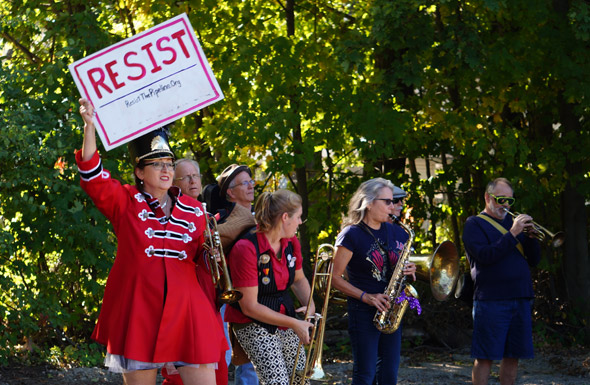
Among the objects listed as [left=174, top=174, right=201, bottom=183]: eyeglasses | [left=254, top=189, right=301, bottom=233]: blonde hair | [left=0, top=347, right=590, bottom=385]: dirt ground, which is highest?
[left=174, top=174, right=201, bottom=183]: eyeglasses

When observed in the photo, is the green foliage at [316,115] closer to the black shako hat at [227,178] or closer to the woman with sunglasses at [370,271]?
the black shako hat at [227,178]

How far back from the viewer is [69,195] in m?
7.31

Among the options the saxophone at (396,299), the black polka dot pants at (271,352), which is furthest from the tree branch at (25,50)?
the black polka dot pants at (271,352)

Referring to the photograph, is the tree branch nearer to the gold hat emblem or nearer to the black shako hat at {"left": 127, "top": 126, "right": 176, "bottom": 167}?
the black shako hat at {"left": 127, "top": 126, "right": 176, "bottom": 167}

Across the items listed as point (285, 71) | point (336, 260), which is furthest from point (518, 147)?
point (336, 260)

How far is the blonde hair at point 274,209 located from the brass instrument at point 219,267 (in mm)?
477

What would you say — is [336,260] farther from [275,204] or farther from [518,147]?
[518,147]

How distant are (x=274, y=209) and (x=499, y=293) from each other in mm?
2470

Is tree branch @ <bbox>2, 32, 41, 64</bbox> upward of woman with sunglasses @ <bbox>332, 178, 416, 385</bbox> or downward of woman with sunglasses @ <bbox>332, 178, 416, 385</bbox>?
upward

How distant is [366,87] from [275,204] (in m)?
5.36

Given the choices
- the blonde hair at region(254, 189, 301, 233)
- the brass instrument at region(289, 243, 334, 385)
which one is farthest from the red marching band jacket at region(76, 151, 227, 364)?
the brass instrument at region(289, 243, 334, 385)

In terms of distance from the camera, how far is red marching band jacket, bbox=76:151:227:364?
414 centimetres

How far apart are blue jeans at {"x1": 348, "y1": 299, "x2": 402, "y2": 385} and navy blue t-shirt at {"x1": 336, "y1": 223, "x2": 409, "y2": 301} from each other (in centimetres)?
17

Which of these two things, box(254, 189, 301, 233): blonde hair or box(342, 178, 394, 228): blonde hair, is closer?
box(254, 189, 301, 233): blonde hair
